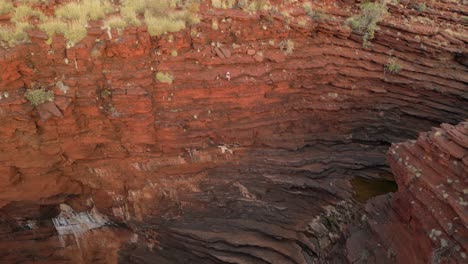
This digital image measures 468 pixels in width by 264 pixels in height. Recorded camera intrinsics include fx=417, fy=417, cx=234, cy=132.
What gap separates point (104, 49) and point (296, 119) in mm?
3965

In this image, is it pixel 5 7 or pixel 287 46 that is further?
pixel 287 46

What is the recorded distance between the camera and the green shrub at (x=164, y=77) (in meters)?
7.61

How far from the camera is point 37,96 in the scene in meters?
6.98

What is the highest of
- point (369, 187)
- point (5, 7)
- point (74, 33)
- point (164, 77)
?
point (5, 7)

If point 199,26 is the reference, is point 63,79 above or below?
below

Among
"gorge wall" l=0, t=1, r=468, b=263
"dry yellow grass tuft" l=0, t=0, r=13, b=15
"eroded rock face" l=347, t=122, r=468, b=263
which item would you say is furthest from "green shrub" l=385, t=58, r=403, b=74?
"dry yellow grass tuft" l=0, t=0, r=13, b=15

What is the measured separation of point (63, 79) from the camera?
7.24 meters

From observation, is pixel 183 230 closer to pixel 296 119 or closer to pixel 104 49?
pixel 296 119

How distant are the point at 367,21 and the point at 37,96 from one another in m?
6.65

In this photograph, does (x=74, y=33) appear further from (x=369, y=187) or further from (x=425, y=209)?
(x=369, y=187)

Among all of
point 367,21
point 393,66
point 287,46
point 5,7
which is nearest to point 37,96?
point 5,7

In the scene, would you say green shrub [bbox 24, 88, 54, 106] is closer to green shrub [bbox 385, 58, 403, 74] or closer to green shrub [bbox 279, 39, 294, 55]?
green shrub [bbox 279, 39, 294, 55]

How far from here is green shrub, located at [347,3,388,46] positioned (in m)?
8.79

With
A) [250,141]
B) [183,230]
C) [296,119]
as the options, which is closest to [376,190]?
[296,119]
